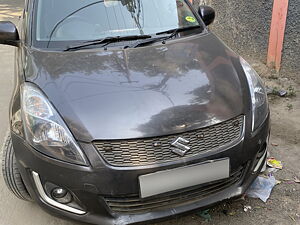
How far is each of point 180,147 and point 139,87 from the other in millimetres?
484

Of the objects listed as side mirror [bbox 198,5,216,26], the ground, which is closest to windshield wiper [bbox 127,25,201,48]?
side mirror [bbox 198,5,216,26]

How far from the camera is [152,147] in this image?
201 centimetres

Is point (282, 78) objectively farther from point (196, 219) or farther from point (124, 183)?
point (124, 183)

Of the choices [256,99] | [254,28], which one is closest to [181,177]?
[256,99]

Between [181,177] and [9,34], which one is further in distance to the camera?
[9,34]

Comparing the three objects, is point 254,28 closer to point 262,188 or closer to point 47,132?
point 262,188

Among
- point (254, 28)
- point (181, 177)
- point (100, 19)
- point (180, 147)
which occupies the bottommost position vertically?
point (254, 28)

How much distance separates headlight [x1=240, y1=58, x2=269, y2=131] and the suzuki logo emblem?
49 cm

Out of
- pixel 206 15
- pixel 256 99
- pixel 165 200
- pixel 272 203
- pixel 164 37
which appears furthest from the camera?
pixel 206 15

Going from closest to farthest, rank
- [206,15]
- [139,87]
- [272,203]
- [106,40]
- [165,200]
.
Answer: [165,200] → [139,87] → [272,203] → [106,40] → [206,15]

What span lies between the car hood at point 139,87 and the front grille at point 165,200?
370mm

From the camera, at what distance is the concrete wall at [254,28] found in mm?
4703

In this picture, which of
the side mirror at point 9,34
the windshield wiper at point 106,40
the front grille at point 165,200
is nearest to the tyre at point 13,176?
the front grille at point 165,200

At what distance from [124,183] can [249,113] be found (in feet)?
2.94
